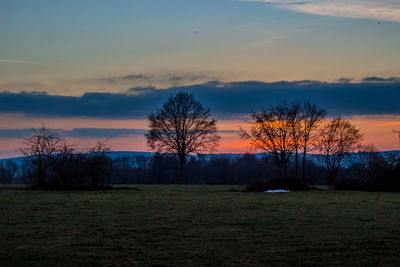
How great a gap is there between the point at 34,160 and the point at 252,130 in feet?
93.6

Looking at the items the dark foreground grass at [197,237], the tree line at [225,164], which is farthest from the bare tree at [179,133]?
the dark foreground grass at [197,237]

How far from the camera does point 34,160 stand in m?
40.4

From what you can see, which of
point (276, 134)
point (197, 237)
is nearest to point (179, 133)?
point (276, 134)

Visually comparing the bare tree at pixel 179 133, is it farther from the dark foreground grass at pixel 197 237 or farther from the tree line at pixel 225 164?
the dark foreground grass at pixel 197 237

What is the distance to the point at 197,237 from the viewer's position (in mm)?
12883

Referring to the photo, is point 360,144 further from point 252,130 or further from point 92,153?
point 92,153

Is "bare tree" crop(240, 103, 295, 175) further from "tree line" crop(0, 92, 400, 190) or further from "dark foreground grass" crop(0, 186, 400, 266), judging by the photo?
"dark foreground grass" crop(0, 186, 400, 266)

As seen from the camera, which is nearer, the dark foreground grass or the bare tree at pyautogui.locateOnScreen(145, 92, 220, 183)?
the dark foreground grass

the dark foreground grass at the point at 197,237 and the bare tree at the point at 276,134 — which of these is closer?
the dark foreground grass at the point at 197,237

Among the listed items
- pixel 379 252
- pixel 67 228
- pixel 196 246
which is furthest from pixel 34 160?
pixel 379 252

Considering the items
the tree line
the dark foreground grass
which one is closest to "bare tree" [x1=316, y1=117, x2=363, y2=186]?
the tree line

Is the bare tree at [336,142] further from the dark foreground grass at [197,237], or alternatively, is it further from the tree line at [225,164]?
the dark foreground grass at [197,237]

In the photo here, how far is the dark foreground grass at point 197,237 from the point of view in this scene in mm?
9930

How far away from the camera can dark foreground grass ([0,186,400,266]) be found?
32.6 ft
